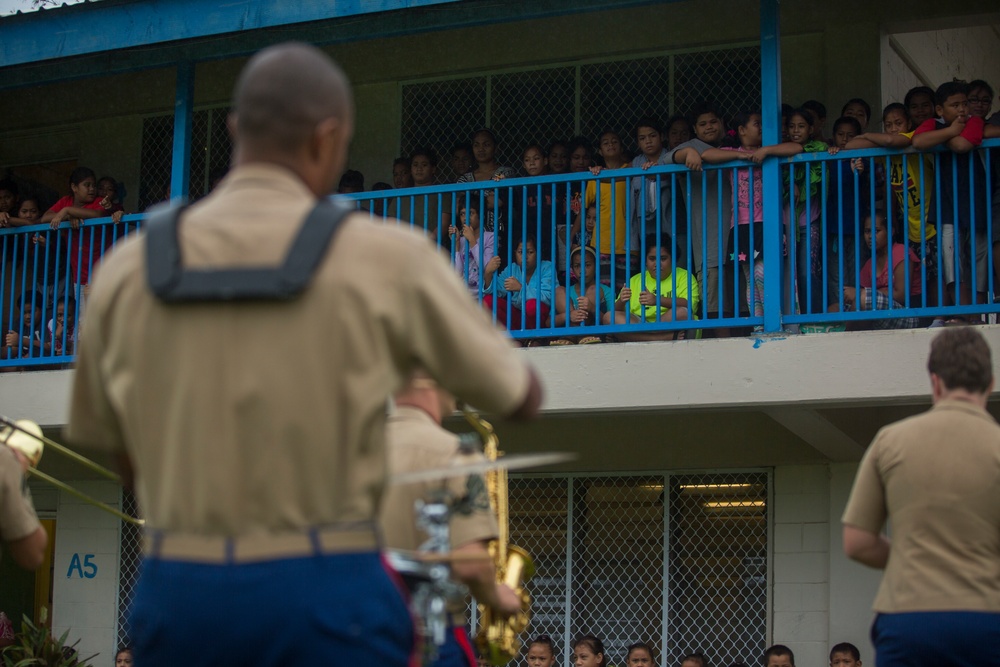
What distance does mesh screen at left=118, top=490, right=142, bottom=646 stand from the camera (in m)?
12.6

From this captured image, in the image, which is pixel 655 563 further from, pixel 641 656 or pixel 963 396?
pixel 963 396

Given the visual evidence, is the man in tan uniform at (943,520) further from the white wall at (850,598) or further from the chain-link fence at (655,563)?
the chain-link fence at (655,563)

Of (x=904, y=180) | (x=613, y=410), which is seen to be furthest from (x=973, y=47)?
(x=613, y=410)

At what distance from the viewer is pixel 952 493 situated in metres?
4.27

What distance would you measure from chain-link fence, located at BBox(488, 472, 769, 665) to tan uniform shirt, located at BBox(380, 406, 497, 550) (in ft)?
21.8

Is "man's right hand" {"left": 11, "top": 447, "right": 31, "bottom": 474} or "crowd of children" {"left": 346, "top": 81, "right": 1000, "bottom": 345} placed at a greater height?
"crowd of children" {"left": 346, "top": 81, "right": 1000, "bottom": 345}

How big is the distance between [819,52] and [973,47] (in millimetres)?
3206

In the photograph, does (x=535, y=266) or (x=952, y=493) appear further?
(x=535, y=266)

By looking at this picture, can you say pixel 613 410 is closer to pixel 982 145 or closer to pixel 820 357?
pixel 820 357

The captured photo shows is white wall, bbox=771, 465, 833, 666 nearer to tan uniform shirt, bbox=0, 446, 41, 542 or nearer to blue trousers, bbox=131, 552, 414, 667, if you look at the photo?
tan uniform shirt, bbox=0, 446, 41, 542

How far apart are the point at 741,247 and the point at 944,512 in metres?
5.16

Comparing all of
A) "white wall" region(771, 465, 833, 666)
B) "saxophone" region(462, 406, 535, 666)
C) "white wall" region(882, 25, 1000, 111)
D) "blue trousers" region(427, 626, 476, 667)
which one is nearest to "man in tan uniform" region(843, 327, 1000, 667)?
"saxophone" region(462, 406, 535, 666)

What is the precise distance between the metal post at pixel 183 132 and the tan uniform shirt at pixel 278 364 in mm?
8573

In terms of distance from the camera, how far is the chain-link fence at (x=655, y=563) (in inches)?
422
